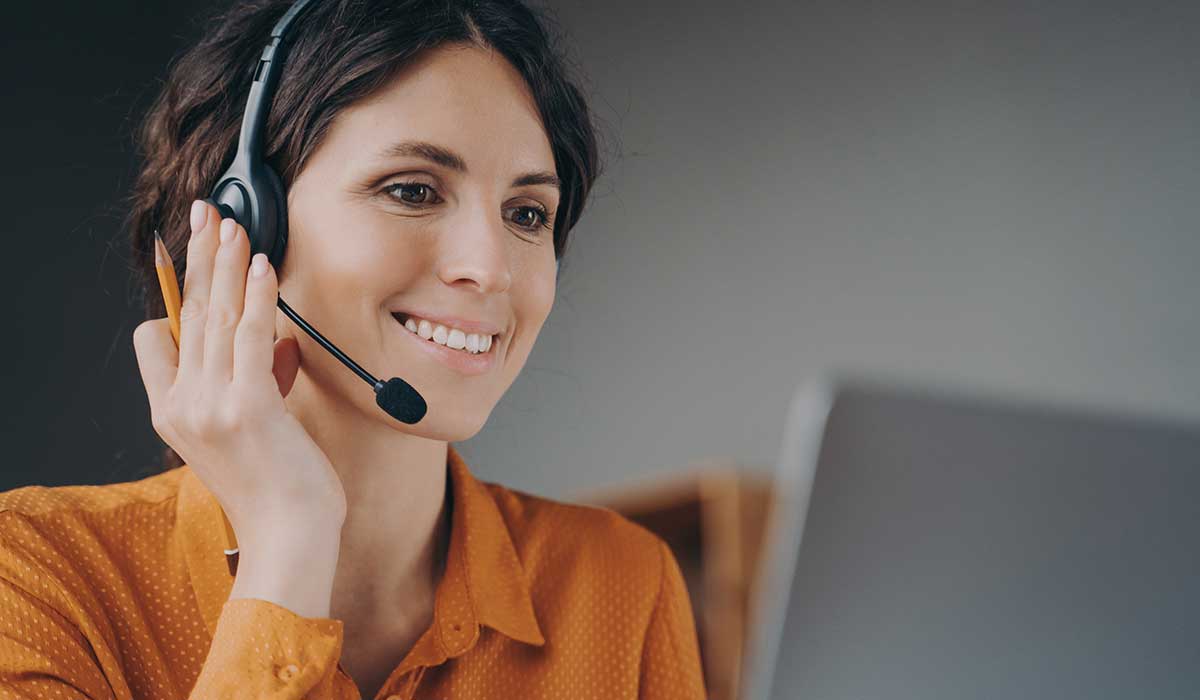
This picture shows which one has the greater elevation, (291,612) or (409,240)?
(409,240)

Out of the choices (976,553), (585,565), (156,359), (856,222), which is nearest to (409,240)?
(156,359)

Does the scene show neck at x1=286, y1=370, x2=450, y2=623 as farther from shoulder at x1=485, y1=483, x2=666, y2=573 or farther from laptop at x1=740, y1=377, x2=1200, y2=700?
laptop at x1=740, y1=377, x2=1200, y2=700

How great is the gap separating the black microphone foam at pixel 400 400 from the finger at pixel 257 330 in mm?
106

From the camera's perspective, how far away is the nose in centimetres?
114

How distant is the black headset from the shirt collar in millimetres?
232

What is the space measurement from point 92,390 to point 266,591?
182 centimetres

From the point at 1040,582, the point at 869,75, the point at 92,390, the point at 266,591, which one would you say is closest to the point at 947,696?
the point at 1040,582

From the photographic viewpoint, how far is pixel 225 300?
1072mm

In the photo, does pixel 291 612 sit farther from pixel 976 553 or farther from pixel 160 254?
pixel 976 553

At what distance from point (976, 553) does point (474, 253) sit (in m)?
0.62

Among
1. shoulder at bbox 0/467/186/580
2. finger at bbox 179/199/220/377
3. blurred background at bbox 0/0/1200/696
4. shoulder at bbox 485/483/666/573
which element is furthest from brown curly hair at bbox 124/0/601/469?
blurred background at bbox 0/0/1200/696

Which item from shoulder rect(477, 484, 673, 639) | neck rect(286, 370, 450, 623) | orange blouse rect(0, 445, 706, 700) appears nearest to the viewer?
orange blouse rect(0, 445, 706, 700)

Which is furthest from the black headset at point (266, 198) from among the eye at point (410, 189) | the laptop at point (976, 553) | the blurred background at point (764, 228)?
the blurred background at point (764, 228)

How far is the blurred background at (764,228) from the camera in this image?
2525 mm
